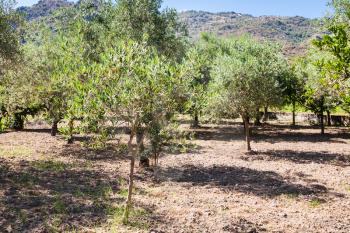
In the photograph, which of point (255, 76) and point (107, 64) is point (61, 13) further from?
point (107, 64)

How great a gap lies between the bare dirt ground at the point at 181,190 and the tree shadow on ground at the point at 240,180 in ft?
0.21

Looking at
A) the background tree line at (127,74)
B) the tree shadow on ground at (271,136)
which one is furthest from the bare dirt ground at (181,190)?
the tree shadow on ground at (271,136)

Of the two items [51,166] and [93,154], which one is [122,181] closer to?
[51,166]

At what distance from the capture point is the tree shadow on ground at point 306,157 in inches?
1238

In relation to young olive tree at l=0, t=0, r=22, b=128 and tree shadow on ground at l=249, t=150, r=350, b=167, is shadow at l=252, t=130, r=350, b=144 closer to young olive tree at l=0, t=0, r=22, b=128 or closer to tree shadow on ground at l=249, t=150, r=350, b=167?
tree shadow on ground at l=249, t=150, r=350, b=167

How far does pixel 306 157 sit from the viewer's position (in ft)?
109

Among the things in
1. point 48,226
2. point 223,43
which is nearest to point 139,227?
point 48,226

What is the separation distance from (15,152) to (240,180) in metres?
19.4

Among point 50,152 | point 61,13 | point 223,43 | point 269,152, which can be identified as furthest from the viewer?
point 223,43

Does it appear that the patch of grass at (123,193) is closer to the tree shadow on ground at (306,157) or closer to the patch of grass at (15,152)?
the patch of grass at (15,152)

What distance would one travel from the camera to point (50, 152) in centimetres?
3325

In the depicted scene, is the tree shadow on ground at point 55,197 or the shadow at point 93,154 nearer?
the tree shadow on ground at point 55,197

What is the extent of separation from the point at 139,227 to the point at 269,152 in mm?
22535

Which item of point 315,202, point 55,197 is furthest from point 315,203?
point 55,197
